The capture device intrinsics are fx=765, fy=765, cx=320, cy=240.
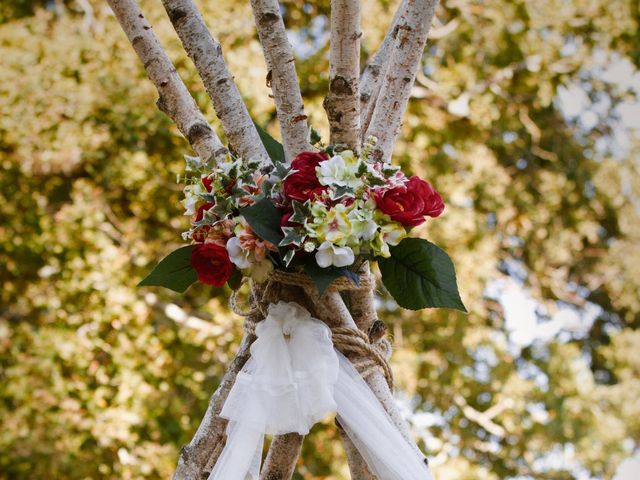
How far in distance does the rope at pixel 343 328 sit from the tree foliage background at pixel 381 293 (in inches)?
115

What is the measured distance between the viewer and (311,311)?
1.62 m

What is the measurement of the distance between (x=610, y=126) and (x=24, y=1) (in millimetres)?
5135

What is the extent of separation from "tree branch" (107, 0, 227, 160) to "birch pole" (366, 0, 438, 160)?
Answer: 0.37m

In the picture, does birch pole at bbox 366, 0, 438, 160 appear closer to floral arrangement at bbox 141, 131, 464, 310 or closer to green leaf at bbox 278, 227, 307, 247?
floral arrangement at bbox 141, 131, 464, 310

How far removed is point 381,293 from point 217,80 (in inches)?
89.3

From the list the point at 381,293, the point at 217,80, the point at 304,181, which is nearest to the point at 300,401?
the point at 304,181

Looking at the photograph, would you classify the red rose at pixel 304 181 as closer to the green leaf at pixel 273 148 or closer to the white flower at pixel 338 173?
the white flower at pixel 338 173

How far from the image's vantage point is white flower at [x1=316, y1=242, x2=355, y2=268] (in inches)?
55.2

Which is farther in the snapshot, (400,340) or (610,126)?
(610,126)

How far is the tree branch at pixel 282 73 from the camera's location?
1623 millimetres

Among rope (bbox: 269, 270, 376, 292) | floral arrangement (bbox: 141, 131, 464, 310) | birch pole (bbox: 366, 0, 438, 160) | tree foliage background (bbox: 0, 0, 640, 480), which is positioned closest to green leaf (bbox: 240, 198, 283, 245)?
floral arrangement (bbox: 141, 131, 464, 310)

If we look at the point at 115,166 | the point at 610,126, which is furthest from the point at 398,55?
the point at 610,126

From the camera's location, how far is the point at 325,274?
1440mm

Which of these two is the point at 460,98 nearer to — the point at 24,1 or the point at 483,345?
the point at 483,345
